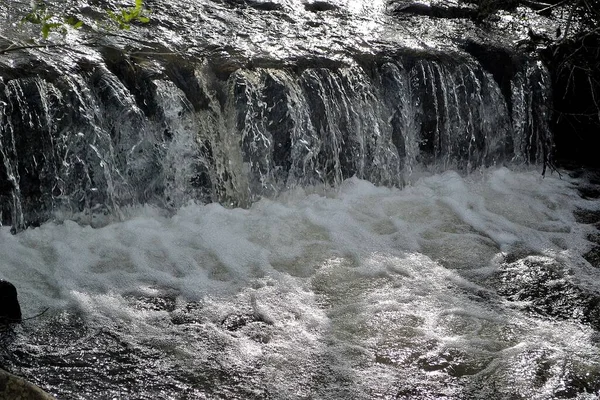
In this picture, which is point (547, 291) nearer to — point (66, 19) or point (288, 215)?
point (288, 215)

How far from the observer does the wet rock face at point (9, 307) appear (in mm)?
4273

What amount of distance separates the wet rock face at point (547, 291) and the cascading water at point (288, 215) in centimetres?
3

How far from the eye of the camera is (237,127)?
6.29 metres

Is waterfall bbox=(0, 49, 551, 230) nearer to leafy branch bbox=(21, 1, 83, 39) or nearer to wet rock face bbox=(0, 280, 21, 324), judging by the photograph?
leafy branch bbox=(21, 1, 83, 39)

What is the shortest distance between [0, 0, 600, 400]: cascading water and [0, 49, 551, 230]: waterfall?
0.02 m

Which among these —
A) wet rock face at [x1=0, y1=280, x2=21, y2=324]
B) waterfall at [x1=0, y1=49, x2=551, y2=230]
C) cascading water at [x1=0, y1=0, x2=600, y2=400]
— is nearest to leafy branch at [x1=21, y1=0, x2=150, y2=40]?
cascading water at [x1=0, y1=0, x2=600, y2=400]

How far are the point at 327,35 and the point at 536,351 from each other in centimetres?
388

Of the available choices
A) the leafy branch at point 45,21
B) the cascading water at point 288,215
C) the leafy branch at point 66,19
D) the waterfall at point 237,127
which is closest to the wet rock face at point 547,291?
the cascading water at point 288,215

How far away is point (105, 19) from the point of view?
6.74m

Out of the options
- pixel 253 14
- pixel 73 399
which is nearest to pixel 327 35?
pixel 253 14

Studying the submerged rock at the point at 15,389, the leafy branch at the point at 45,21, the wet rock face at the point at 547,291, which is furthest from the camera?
the wet rock face at the point at 547,291

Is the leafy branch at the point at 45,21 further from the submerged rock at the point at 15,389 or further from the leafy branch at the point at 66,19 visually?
the submerged rock at the point at 15,389

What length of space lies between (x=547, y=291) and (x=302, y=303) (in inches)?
65.9

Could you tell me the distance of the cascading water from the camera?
4.28m
